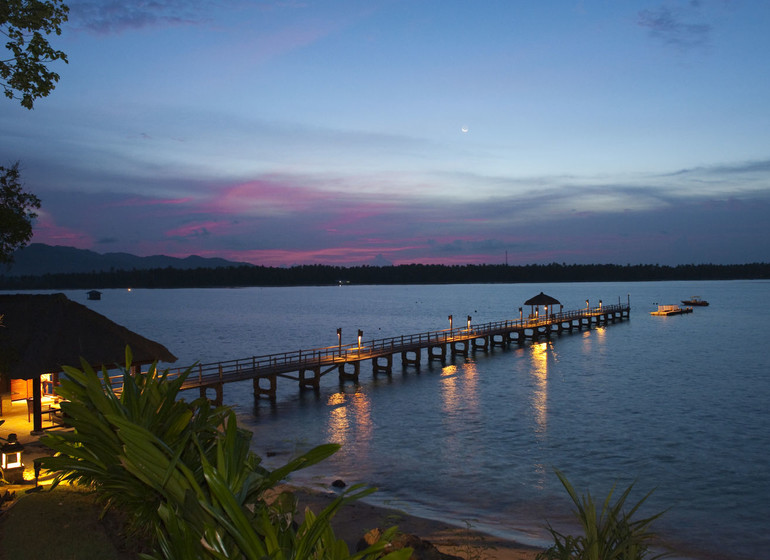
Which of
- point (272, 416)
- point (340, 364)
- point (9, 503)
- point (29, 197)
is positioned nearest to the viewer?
point (9, 503)

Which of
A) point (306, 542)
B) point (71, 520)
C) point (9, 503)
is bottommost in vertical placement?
point (9, 503)

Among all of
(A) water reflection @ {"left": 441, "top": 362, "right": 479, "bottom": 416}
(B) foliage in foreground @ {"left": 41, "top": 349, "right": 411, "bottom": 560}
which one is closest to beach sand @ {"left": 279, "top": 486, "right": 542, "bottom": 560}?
(B) foliage in foreground @ {"left": 41, "top": 349, "right": 411, "bottom": 560}

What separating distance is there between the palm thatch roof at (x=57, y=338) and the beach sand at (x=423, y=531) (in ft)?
24.6

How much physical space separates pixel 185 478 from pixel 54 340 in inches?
595

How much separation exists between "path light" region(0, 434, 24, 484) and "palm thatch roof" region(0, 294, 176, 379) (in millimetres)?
4667

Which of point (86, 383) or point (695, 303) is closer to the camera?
point (86, 383)

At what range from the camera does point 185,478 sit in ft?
14.9

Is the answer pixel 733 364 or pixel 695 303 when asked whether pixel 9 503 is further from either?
pixel 695 303

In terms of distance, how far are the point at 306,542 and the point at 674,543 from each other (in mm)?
15152

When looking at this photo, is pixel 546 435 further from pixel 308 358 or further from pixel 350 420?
pixel 308 358

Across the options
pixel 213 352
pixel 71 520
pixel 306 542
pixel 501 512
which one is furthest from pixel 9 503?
pixel 213 352

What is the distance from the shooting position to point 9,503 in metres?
10.2

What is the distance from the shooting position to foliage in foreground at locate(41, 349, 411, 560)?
3656 millimetres

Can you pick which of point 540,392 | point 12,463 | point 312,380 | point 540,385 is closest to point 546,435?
point 540,392
